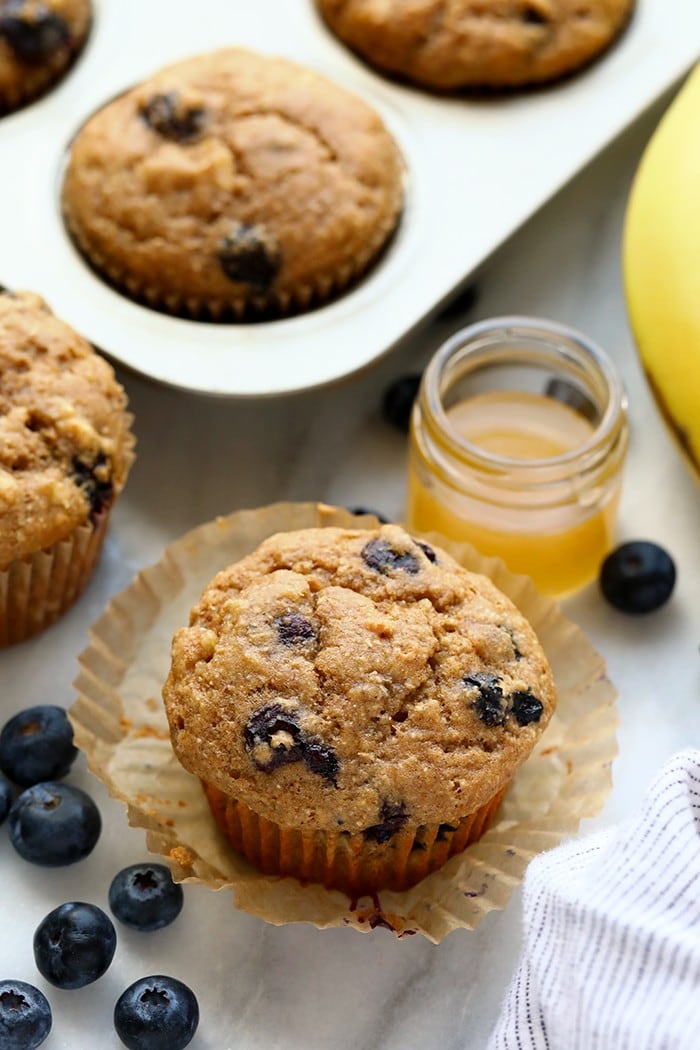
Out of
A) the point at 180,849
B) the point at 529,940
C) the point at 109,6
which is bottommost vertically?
the point at 180,849

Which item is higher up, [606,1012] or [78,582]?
[606,1012]

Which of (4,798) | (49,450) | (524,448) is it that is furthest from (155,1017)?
(524,448)

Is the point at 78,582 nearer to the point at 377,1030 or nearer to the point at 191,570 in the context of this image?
the point at 191,570

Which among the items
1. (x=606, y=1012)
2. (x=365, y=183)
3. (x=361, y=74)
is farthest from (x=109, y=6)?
(x=606, y=1012)

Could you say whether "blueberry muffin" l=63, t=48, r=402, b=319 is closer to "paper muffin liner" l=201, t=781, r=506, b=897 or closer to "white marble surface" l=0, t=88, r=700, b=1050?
"white marble surface" l=0, t=88, r=700, b=1050

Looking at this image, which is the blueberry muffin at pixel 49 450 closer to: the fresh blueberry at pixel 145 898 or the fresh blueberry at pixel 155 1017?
the fresh blueberry at pixel 145 898

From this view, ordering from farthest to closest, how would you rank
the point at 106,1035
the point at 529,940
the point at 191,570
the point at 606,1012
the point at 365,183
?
the point at 365,183, the point at 191,570, the point at 106,1035, the point at 529,940, the point at 606,1012

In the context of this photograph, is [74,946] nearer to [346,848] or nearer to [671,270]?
[346,848]
